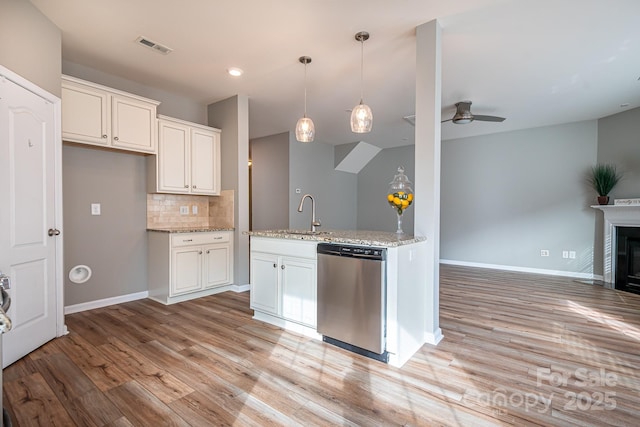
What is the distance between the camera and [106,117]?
3.30 m

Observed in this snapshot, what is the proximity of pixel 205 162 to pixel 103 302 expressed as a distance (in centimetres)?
208

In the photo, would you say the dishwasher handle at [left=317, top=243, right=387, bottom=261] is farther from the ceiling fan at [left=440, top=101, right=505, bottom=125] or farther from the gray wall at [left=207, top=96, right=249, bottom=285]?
the ceiling fan at [left=440, top=101, right=505, bottom=125]

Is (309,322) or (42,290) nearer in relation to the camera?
(42,290)

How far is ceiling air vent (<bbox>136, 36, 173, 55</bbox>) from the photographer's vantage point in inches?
114

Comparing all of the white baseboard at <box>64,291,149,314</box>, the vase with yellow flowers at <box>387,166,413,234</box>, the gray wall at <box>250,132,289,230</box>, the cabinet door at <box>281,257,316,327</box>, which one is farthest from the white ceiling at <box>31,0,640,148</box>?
the white baseboard at <box>64,291,149,314</box>

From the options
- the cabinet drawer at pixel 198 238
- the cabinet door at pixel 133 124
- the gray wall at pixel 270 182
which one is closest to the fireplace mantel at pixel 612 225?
the gray wall at pixel 270 182

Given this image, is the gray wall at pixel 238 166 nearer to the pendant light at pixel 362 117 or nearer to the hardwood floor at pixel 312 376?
the hardwood floor at pixel 312 376

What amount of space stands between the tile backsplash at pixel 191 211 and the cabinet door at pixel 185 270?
0.64m

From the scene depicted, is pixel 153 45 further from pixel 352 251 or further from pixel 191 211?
pixel 352 251

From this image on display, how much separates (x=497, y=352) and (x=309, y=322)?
1.53 metres

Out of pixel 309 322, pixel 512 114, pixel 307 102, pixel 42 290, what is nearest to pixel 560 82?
pixel 512 114

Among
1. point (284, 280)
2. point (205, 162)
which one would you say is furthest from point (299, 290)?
point (205, 162)

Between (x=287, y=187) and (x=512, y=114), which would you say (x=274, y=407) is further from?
(x=512, y=114)

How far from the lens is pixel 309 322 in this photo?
273 centimetres
